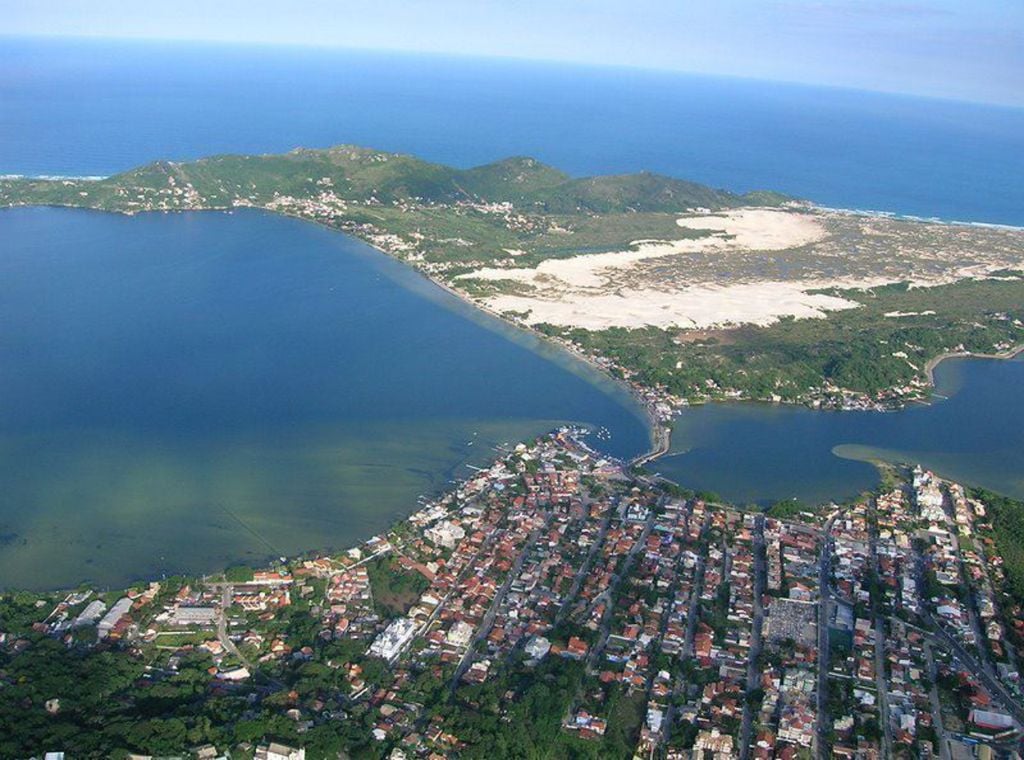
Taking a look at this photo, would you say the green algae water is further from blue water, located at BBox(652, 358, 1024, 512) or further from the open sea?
blue water, located at BBox(652, 358, 1024, 512)

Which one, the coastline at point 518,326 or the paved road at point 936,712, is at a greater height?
the coastline at point 518,326

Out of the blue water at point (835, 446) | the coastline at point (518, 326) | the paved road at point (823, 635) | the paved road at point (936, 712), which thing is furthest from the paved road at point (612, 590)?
the paved road at point (936, 712)

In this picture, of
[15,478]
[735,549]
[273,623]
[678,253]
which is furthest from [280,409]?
A: [678,253]

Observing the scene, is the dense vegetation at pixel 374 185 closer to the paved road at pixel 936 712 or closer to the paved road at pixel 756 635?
the paved road at pixel 756 635

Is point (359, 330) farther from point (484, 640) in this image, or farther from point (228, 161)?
point (228, 161)

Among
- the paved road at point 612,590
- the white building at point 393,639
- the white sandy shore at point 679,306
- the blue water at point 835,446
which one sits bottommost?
the white building at point 393,639

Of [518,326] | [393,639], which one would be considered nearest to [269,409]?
[393,639]

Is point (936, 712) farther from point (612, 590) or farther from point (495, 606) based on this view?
point (495, 606)
